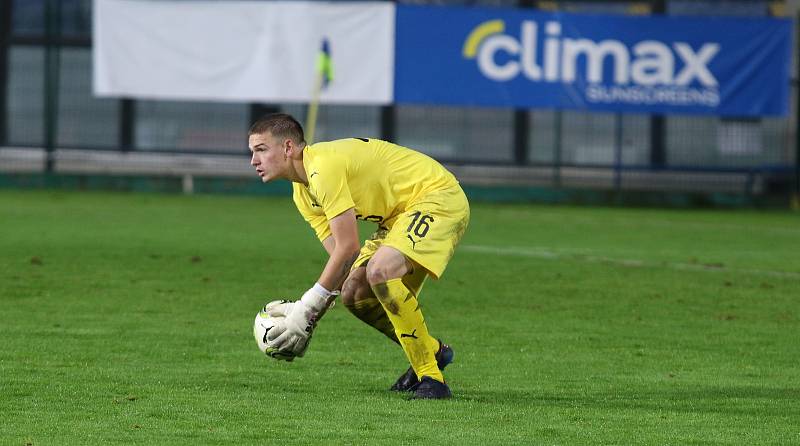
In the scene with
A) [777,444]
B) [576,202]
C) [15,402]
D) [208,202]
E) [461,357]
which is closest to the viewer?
[777,444]

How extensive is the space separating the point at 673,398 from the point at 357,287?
66.3 inches

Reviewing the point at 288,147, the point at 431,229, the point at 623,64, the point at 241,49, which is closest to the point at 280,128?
the point at 288,147

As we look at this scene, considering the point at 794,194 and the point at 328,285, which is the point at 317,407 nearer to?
the point at 328,285

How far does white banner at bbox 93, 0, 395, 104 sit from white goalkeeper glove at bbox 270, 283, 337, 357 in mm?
16881

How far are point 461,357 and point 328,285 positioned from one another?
2020 millimetres

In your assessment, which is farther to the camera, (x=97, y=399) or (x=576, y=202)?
(x=576, y=202)

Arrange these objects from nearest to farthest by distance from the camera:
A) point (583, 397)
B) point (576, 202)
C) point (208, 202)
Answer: point (583, 397) < point (208, 202) < point (576, 202)

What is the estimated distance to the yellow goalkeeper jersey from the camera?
278 inches

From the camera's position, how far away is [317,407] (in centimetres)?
709

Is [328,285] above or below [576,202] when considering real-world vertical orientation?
above

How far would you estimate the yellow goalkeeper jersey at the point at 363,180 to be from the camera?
23.2ft

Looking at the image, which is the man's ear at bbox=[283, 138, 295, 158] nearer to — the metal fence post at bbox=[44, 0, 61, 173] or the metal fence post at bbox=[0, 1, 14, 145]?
the metal fence post at bbox=[44, 0, 61, 173]

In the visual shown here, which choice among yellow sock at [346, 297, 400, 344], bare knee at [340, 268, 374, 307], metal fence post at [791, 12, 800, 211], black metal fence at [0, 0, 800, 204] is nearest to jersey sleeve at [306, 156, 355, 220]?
bare knee at [340, 268, 374, 307]

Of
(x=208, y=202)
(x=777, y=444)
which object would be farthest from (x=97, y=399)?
(x=208, y=202)
